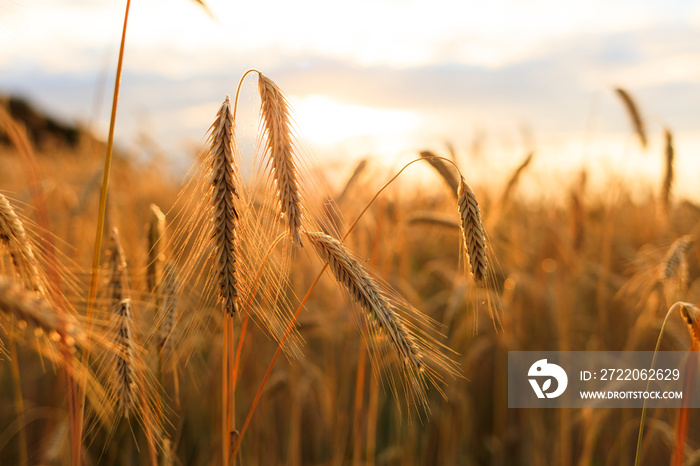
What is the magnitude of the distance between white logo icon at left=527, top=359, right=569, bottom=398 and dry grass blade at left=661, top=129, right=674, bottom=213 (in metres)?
1.16

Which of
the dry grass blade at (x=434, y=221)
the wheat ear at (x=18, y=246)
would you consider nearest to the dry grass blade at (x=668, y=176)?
the dry grass blade at (x=434, y=221)

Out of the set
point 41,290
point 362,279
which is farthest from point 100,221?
point 362,279

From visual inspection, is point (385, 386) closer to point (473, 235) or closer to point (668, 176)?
point (668, 176)

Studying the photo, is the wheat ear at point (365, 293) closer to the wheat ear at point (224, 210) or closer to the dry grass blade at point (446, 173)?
the wheat ear at point (224, 210)

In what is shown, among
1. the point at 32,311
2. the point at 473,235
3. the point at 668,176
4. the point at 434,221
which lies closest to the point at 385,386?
the point at 434,221

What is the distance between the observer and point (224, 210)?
1.01m

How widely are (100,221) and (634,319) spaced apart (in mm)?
3788

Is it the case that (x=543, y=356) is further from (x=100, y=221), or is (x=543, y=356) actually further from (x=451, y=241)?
(x=100, y=221)

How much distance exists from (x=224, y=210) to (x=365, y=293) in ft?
1.17

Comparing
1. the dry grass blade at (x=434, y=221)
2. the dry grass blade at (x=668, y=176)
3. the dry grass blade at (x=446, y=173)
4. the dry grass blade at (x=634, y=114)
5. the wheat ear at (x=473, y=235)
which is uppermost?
the dry grass blade at (x=634, y=114)

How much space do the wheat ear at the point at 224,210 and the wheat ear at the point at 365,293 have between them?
0.59ft

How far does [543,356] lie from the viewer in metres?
3.31

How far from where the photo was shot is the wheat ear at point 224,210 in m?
0.99

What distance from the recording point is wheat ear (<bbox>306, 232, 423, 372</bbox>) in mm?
1080
